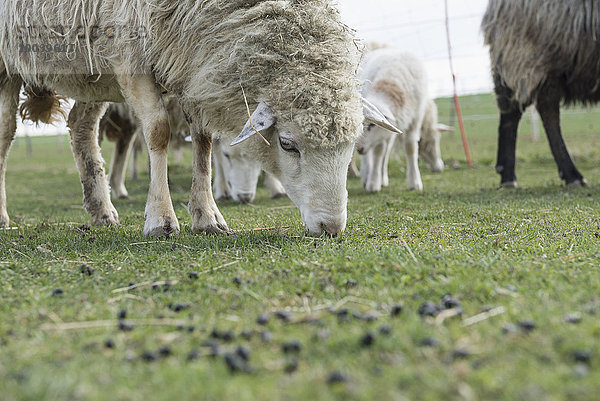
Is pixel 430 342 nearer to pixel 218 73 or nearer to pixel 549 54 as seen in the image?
pixel 218 73

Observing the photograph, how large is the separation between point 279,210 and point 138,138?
6418mm

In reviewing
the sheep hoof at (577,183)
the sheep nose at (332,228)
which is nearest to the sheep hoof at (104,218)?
the sheep nose at (332,228)

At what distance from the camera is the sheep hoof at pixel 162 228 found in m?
4.28

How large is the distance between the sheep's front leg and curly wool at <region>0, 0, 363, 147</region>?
16.2 inches

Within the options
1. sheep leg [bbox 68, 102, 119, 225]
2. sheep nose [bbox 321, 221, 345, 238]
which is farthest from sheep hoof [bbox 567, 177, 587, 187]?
sheep leg [bbox 68, 102, 119, 225]

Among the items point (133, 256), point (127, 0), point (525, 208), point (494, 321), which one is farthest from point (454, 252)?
point (127, 0)

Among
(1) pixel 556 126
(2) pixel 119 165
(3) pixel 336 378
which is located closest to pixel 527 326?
(3) pixel 336 378

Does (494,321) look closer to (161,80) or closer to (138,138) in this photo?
(161,80)

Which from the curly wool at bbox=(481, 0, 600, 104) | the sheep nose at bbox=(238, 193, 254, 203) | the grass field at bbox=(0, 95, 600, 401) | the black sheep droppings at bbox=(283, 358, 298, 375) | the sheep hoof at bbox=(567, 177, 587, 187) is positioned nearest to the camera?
the grass field at bbox=(0, 95, 600, 401)

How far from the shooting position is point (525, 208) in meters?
5.45

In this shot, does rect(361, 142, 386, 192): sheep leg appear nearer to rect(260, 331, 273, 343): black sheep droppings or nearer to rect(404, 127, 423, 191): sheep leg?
rect(404, 127, 423, 191): sheep leg

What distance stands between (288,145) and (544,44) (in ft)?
15.2

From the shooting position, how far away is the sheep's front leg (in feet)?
15.1

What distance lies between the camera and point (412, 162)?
852cm
